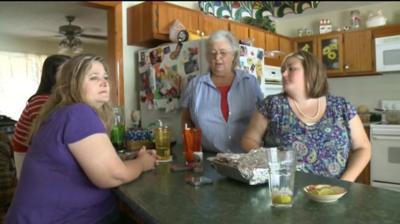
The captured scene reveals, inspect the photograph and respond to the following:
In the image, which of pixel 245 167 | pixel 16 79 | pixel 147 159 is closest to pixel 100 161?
pixel 147 159

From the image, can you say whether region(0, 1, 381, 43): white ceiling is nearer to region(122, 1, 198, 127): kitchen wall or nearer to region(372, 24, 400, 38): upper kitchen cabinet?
region(372, 24, 400, 38): upper kitchen cabinet

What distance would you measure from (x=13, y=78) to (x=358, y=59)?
199 inches

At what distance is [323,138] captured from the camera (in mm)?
1321

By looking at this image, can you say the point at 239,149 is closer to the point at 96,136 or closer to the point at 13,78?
the point at 96,136

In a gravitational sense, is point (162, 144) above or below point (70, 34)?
below

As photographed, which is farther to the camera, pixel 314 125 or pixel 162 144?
pixel 162 144

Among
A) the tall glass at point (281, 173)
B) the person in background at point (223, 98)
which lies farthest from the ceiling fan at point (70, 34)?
the tall glass at point (281, 173)

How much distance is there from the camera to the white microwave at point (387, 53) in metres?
3.55

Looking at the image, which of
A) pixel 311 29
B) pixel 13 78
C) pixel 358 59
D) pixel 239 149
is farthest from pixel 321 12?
pixel 13 78

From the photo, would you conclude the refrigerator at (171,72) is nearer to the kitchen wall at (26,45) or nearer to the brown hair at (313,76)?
the brown hair at (313,76)

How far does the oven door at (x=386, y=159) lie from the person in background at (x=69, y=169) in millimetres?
2786

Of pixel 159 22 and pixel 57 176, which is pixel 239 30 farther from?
pixel 57 176

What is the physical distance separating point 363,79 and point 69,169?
3829 mm

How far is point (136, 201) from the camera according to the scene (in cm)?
94
